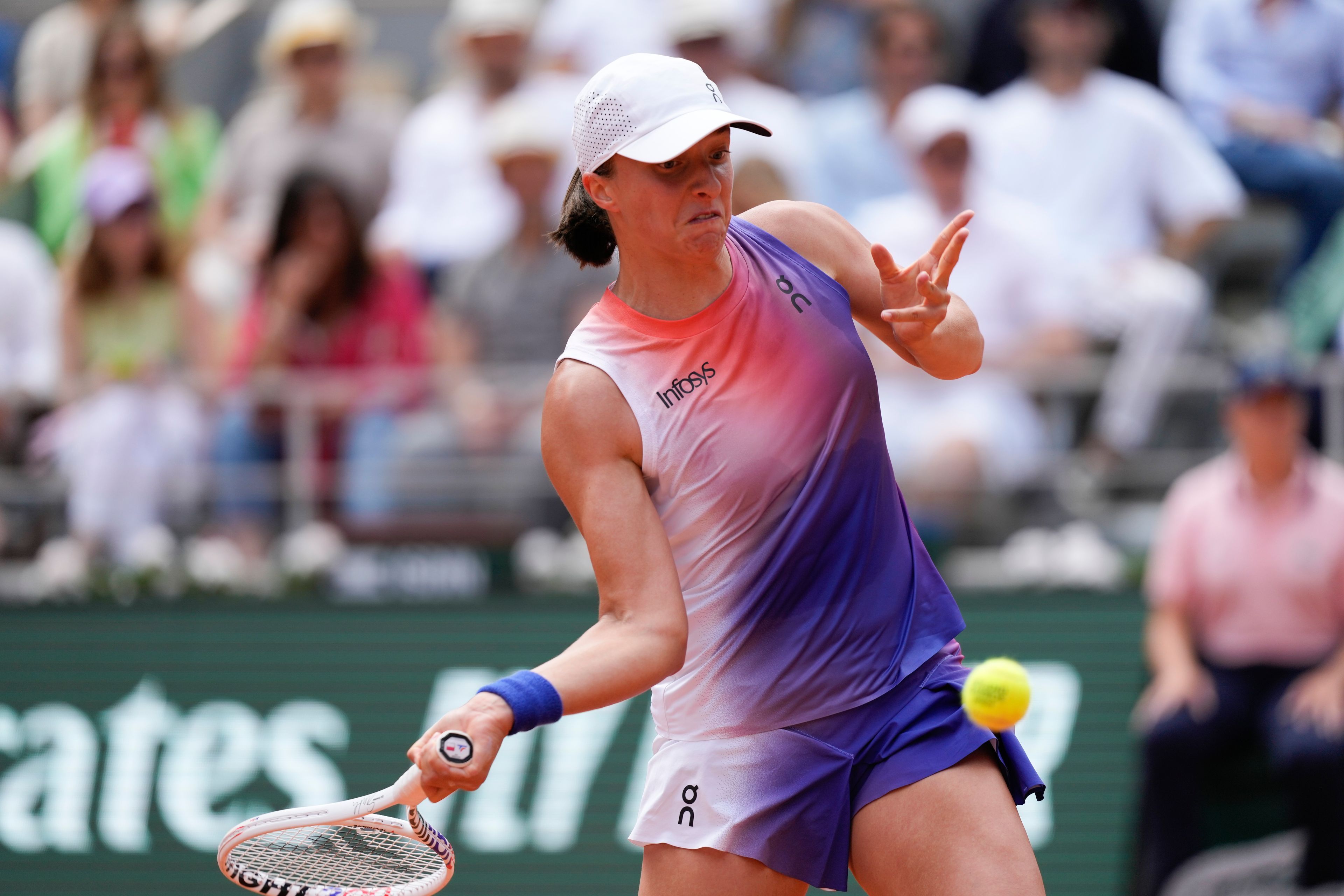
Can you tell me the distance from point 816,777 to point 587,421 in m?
0.89

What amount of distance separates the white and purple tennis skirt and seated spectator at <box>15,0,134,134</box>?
8.19m

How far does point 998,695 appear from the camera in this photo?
3.46 metres

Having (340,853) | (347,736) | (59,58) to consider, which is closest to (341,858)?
(340,853)

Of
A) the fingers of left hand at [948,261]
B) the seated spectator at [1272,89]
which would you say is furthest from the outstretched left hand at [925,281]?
the seated spectator at [1272,89]

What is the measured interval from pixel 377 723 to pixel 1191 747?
11.5 feet

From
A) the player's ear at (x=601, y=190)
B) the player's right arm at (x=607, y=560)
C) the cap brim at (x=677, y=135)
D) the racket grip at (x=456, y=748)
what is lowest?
the racket grip at (x=456, y=748)

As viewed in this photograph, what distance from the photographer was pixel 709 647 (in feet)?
12.2

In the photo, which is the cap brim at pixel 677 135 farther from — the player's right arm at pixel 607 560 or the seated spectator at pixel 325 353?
the seated spectator at pixel 325 353

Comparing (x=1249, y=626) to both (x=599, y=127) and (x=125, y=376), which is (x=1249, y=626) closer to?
(x=599, y=127)

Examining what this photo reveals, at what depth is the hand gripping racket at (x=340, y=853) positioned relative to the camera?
11.2 ft

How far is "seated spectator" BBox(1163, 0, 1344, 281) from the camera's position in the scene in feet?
28.2

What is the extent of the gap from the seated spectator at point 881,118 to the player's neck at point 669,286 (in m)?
5.42

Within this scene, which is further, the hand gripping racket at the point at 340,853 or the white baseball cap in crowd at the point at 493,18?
the white baseball cap in crowd at the point at 493,18

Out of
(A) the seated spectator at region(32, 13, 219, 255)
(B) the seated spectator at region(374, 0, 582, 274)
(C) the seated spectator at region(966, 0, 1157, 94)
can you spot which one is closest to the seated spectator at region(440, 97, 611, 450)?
(B) the seated spectator at region(374, 0, 582, 274)
